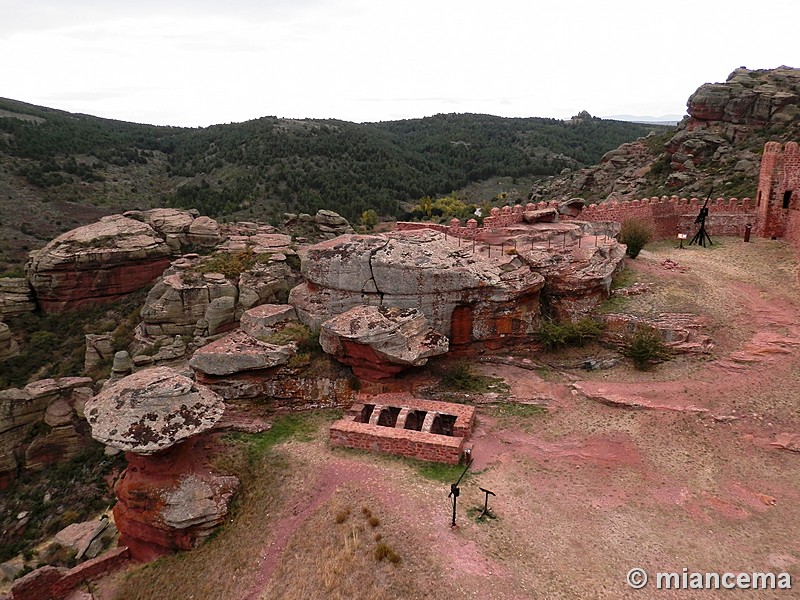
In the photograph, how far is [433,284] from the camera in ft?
50.7

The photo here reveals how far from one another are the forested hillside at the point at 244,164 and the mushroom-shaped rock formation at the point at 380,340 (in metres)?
34.4

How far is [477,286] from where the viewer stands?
50.6 ft

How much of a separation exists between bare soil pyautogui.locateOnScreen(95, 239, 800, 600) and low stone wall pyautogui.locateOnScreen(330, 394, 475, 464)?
0.41 meters

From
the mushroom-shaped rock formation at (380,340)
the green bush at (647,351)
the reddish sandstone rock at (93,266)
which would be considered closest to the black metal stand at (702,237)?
the green bush at (647,351)

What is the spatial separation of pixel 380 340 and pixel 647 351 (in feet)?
25.2

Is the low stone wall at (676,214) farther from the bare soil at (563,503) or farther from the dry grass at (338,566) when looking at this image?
the dry grass at (338,566)

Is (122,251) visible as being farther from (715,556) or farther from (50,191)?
(715,556)

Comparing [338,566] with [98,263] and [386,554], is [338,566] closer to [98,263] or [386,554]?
[386,554]

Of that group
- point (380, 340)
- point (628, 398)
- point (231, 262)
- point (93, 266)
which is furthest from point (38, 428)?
point (628, 398)

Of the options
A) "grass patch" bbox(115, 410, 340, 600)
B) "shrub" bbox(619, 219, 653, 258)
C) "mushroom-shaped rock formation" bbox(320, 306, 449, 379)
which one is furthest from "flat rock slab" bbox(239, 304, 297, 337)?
"shrub" bbox(619, 219, 653, 258)

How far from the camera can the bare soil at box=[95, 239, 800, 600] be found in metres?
8.84

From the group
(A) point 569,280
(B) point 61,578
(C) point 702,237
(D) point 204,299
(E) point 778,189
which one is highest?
(E) point 778,189

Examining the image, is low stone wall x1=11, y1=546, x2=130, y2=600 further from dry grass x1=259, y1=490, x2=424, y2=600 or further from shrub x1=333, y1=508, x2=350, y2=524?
shrub x1=333, y1=508, x2=350, y2=524

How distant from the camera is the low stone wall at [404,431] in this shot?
39.3ft
